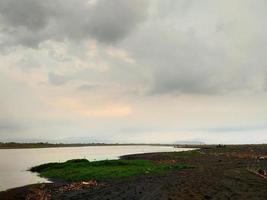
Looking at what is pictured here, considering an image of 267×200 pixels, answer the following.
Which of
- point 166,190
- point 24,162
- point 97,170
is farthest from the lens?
point 24,162

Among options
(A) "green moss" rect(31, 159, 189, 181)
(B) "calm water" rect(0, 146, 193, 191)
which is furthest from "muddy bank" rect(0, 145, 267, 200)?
(B) "calm water" rect(0, 146, 193, 191)

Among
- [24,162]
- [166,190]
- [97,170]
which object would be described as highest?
[24,162]

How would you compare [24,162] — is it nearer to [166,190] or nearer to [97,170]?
[97,170]

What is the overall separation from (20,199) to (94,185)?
27.6 feet

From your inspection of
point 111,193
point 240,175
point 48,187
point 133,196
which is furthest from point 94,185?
point 240,175

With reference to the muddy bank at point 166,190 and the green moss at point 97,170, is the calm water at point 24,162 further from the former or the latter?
the muddy bank at point 166,190

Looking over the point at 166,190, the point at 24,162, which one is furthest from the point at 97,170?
the point at 24,162

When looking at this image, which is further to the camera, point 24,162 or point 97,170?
point 24,162

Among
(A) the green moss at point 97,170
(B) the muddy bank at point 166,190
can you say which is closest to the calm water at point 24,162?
(A) the green moss at point 97,170

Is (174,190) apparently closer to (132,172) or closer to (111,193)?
(111,193)

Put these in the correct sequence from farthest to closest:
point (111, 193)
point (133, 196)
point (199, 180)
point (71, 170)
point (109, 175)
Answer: point (71, 170) → point (109, 175) → point (199, 180) → point (111, 193) → point (133, 196)

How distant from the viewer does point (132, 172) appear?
4981 cm

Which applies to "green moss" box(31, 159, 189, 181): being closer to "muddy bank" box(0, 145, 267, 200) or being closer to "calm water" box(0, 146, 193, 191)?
"calm water" box(0, 146, 193, 191)

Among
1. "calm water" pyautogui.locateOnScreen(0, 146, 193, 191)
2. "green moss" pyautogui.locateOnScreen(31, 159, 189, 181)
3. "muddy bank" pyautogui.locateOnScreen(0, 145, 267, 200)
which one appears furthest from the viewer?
"calm water" pyautogui.locateOnScreen(0, 146, 193, 191)
